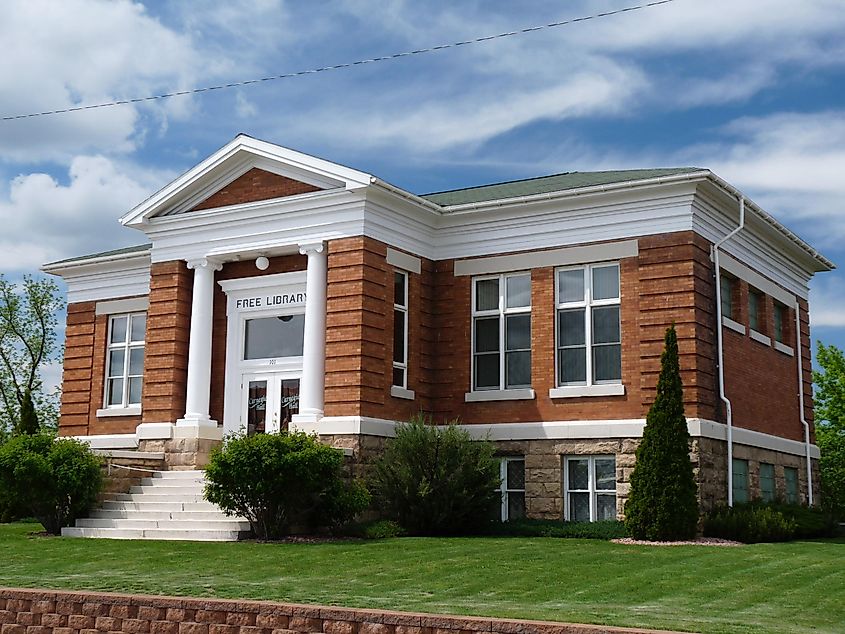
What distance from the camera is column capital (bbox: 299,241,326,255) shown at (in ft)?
75.8

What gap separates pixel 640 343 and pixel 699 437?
2.20m

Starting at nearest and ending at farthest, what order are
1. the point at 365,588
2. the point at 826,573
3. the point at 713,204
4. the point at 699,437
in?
the point at 365,588, the point at 826,573, the point at 699,437, the point at 713,204

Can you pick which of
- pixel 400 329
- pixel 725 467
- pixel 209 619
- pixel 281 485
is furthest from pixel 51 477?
pixel 725 467

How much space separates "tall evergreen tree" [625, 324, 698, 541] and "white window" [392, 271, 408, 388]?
5.74 metres

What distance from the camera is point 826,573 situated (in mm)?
14648

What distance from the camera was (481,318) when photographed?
24.5 m

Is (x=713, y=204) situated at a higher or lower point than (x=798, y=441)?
higher

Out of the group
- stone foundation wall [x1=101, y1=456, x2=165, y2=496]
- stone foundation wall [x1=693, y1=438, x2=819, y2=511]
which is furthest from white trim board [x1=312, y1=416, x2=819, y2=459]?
stone foundation wall [x1=101, y1=456, x2=165, y2=496]

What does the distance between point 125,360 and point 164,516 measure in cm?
896

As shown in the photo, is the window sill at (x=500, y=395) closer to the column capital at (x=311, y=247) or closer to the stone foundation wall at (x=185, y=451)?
the column capital at (x=311, y=247)

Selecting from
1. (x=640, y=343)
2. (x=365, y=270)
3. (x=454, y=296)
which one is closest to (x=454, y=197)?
(x=454, y=296)

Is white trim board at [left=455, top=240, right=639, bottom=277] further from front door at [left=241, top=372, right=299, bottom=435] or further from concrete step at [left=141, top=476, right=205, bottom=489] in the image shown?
concrete step at [left=141, top=476, right=205, bottom=489]

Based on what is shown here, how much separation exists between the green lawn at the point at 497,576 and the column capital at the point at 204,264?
24.4ft

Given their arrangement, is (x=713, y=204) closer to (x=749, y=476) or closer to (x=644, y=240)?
(x=644, y=240)
